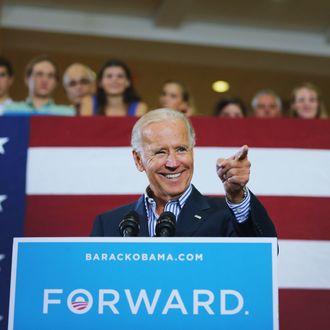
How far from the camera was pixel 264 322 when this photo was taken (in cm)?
117

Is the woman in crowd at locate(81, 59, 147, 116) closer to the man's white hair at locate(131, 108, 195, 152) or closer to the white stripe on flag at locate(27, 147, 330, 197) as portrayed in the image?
the white stripe on flag at locate(27, 147, 330, 197)

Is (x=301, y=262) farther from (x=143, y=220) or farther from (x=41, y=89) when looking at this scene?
(x=41, y=89)

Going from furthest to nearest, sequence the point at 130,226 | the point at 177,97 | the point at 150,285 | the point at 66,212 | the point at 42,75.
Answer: the point at 177,97 → the point at 42,75 → the point at 66,212 → the point at 130,226 → the point at 150,285

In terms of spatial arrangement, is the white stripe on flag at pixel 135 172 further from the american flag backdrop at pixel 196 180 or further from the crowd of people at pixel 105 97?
the crowd of people at pixel 105 97

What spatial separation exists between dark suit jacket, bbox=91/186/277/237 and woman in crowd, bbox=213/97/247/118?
5.00ft

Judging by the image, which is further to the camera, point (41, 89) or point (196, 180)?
point (41, 89)

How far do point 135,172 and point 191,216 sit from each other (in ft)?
2.80

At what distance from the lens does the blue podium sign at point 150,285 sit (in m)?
1.20

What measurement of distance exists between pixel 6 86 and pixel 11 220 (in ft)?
3.01

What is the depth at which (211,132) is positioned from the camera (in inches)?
96.3

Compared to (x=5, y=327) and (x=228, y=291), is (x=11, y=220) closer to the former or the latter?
(x=5, y=327)

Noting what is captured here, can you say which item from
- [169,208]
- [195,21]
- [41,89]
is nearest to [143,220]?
[169,208]

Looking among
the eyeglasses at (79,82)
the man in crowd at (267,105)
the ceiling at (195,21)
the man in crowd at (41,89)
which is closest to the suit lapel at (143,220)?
the man in crowd at (41,89)

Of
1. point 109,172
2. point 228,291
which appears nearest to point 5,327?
point 109,172
